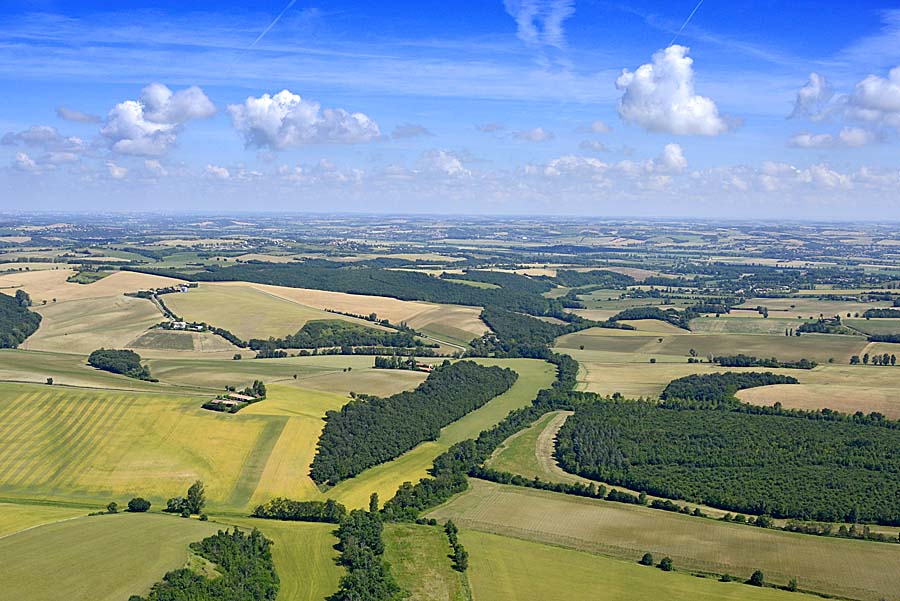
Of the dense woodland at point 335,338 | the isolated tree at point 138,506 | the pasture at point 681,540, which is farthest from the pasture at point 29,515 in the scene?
the dense woodland at point 335,338

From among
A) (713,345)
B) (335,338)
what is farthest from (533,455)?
(713,345)

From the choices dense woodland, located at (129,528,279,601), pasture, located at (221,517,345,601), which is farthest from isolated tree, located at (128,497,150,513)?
dense woodland, located at (129,528,279,601)

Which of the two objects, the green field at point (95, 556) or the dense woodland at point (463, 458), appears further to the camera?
the dense woodland at point (463, 458)

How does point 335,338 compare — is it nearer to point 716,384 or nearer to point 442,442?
point 442,442

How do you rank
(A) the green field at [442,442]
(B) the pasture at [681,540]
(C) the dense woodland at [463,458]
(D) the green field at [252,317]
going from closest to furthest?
1. (B) the pasture at [681,540]
2. (C) the dense woodland at [463,458]
3. (A) the green field at [442,442]
4. (D) the green field at [252,317]

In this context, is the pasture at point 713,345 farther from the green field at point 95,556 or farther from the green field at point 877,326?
the green field at point 95,556
